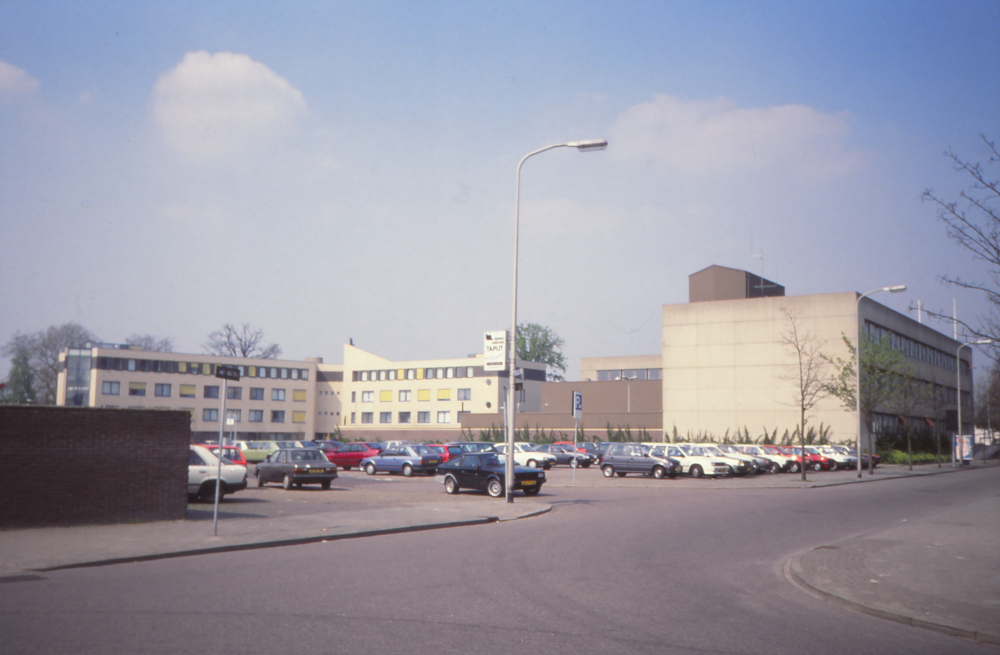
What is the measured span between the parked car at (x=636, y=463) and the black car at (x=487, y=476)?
11495 mm

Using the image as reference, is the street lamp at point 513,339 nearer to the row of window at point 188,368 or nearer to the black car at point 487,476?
the black car at point 487,476

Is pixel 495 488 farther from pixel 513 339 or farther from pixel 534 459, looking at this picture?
pixel 534 459

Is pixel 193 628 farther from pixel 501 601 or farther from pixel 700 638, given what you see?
pixel 700 638

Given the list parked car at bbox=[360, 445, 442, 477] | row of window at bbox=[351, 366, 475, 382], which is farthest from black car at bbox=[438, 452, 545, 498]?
row of window at bbox=[351, 366, 475, 382]

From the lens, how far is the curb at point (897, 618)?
756cm

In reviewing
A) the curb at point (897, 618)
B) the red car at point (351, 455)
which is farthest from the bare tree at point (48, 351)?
the curb at point (897, 618)

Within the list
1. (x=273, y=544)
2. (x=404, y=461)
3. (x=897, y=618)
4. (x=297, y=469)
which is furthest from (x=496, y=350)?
(x=897, y=618)

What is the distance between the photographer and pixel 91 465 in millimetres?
15219

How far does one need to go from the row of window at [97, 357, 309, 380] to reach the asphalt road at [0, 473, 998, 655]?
72497mm

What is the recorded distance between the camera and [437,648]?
661 cm

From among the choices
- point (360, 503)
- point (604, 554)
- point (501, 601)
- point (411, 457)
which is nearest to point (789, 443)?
point (411, 457)

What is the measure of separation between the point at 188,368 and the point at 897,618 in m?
86.6

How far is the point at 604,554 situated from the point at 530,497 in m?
12.7

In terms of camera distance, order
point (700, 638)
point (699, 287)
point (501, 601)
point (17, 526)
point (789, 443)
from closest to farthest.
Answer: point (700, 638)
point (501, 601)
point (17, 526)
point (789, 443)
point (699, 287)
